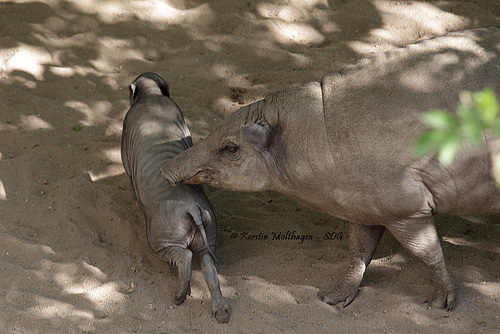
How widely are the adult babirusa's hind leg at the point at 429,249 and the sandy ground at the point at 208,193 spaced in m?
0.12

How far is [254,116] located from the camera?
13.5 feet

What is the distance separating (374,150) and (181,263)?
1682 mm

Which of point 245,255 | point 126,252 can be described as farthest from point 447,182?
point 126,252

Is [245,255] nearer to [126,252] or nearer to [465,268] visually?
[126,252]

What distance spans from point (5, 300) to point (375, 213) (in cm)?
267

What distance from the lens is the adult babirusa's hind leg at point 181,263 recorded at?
163 inches

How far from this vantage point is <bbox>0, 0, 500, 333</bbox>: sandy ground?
157 inches

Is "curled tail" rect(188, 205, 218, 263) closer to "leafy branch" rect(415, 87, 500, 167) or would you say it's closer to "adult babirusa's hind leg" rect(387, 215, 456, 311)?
"adult babirusa's hind leg" rect(387, 215, 456, 311)

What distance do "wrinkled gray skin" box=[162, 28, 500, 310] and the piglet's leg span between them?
624 millimetres

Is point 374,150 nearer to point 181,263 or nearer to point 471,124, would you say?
point 181,263

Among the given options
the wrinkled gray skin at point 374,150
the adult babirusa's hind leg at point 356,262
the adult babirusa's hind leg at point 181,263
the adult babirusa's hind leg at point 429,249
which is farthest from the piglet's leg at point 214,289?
the adult babirusa's hind leg at point 429,249

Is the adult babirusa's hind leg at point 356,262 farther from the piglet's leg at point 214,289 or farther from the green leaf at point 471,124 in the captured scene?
the green leaf at point 471,124

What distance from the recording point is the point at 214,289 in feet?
13.4

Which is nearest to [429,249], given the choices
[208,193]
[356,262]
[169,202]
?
[356,262]
